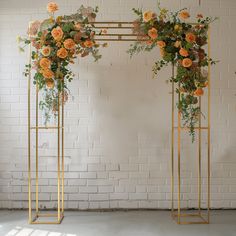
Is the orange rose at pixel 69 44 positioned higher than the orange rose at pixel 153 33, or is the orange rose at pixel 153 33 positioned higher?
the orange rose at pixel 153 33

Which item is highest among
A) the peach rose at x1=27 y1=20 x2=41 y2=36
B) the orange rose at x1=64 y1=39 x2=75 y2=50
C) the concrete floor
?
the peach rose at x1=27 y1=20 x2=41 y2=36

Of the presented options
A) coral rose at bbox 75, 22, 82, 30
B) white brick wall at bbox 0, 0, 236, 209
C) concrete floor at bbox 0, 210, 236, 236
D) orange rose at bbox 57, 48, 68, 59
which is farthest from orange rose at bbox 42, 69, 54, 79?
concrete floor at bbox 0, 210, 236, 236

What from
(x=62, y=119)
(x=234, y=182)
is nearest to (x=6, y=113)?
(x=62, y=119)

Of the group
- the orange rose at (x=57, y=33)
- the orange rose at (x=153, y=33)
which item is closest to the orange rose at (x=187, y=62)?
the orange rose at (x=153, y=33)

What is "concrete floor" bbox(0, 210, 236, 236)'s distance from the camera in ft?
13.6

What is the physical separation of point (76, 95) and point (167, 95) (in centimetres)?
122

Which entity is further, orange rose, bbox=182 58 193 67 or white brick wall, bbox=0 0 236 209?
white brick wall, bbox=0 0 236 209

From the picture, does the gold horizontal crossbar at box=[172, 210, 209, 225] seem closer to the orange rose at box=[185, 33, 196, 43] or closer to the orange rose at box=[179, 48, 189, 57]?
the orange rose at box=[179, 48, 189, 57]

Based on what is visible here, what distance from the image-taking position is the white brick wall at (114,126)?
5082 mm

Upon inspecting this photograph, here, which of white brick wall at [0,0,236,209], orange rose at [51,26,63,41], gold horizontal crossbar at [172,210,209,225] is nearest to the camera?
orange rose at [51,26,63,41]

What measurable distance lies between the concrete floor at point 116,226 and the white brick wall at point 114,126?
285 mm

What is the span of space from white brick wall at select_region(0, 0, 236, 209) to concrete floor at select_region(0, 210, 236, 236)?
285 mm

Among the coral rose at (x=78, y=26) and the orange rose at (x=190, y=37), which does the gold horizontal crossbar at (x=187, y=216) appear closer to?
the orange rose at (x=190, y=37)

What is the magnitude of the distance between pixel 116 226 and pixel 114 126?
52.8 inches
